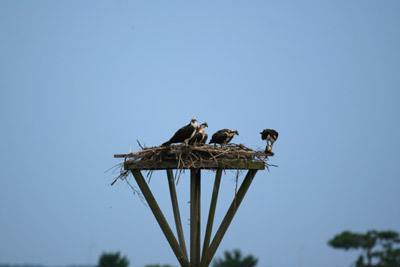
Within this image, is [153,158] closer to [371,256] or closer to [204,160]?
[204,160]

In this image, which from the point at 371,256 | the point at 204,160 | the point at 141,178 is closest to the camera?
the point at 204,160

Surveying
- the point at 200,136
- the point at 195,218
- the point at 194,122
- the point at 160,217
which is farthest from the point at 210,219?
the point at 194,122

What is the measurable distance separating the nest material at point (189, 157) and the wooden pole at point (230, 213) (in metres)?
0.32

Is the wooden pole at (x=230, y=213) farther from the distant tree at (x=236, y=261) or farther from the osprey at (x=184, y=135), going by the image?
the distant tree at (x=236, y=261)

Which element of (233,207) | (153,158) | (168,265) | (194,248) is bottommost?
(194,248)

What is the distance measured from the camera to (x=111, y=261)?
47188 mm

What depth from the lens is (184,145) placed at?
35.5 ft

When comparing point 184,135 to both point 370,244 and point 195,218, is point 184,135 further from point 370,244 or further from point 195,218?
point 370,244

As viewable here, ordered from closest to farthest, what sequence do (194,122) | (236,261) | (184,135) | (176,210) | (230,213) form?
(230,213)
(176,210)
(184,135)
(194,122)
(236,261)

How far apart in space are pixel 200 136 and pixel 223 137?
0.47 metres

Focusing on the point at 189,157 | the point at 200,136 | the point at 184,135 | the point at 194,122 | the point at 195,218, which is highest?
the point at 194,122

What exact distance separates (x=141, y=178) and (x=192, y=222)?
4.37 ft

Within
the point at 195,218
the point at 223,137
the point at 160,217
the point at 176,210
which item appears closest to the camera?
the point at 195,218

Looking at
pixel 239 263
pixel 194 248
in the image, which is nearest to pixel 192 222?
pixel 194 248
